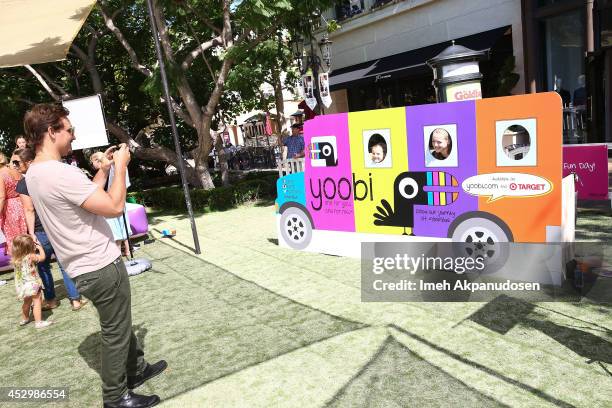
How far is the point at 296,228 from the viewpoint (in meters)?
6.93

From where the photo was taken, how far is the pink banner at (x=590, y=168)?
727 centimetres

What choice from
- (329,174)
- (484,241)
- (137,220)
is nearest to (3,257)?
(137,220)

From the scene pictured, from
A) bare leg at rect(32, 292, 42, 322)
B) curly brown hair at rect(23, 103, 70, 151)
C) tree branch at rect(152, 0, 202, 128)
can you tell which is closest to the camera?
curly brown hair at rect(23, 103, 70, 151)

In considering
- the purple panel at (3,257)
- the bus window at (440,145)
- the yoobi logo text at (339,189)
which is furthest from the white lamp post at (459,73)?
the purple panel at (3,257)

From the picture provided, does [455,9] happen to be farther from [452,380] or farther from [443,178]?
[452,380]

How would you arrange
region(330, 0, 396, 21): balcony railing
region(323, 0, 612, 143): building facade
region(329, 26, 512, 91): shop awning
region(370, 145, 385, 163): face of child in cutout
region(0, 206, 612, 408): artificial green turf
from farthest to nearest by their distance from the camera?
region(330, 0, 396, 21): balcony railing → region(329, 26, 512, 91): shop awning → region(323, 0, 612, 143): building facade → region(370, 145, 385, 163): face of child in cutout → region(0, 206, 612, 408): artificial green turf

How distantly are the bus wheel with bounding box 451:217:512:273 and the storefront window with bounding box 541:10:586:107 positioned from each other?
9.24 metres

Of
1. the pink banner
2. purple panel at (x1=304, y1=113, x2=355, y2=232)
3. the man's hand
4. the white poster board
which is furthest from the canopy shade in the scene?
the pink banner

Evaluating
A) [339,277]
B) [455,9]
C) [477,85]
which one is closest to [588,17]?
[455,9]

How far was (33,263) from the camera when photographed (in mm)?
5176

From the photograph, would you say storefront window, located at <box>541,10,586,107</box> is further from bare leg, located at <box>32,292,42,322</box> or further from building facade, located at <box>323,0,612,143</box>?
bare leg, located at <box>32,292,42,322</box>

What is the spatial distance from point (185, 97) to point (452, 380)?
10084mm

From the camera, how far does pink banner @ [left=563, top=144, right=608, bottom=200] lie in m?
7.27

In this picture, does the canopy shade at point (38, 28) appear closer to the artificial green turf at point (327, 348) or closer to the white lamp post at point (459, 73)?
the artificial green turf at point (327, 348)
